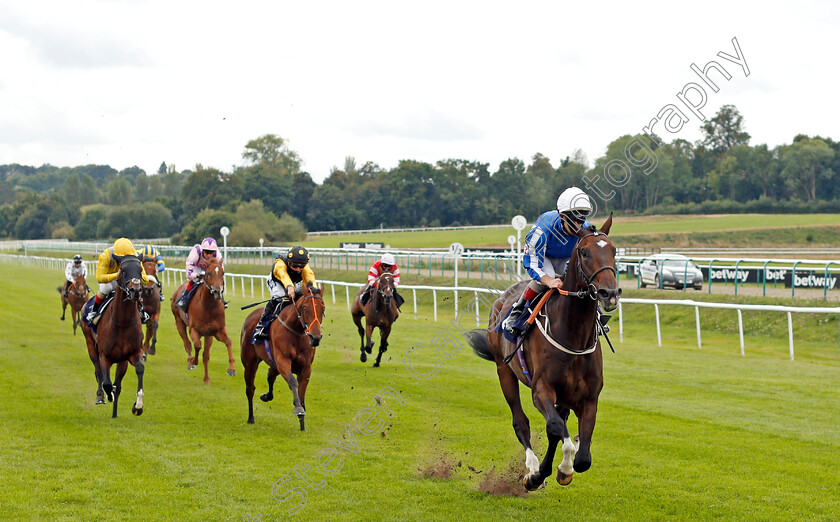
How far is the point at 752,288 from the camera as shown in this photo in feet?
61.3

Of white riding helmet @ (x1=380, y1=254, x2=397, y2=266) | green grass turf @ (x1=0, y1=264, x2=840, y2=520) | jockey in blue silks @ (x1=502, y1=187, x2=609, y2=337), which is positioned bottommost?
green grass turf @ (x1=0, y1=264, x2=840, y2=520)

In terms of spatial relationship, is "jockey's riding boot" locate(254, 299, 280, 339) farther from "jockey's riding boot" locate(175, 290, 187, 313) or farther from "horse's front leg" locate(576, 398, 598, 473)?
"horse's front leg" locate(576, 398, 598, 473)

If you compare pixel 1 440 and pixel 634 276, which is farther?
pixel 634 276

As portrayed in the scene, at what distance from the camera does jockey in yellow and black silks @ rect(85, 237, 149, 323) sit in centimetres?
802

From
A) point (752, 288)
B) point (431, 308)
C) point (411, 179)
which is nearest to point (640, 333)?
point (752, 288)

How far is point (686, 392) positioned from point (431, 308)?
1171cm

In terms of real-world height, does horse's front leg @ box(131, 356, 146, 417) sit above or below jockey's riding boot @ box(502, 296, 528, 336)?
below

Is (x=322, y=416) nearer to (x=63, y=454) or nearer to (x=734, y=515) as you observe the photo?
(x=63, y=454)

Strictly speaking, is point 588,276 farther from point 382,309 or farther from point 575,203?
point 382,309

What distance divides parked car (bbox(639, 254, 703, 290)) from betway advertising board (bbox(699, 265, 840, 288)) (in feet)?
1.98

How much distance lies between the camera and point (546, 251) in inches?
211

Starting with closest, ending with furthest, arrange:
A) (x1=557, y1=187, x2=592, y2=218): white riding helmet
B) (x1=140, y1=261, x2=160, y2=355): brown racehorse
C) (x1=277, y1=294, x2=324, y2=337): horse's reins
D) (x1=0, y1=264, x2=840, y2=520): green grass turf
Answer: (x1=557, y1=187, x2=592, y2=218): white riding helmet
(x1=0, y1=264, x2=840, y2=520): green grass turf
(x1=277, y1=294, x2=324, y2=337): horse's reins
(x1=140, y1=261, x2=160, y2=355): brown racehorse

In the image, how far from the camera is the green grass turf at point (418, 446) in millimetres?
5285

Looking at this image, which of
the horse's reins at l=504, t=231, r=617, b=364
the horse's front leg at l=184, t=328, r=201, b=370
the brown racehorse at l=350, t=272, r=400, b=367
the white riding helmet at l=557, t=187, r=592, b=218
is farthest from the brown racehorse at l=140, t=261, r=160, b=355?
the white riding helmet at l=557, t=187, r=592, b=218
